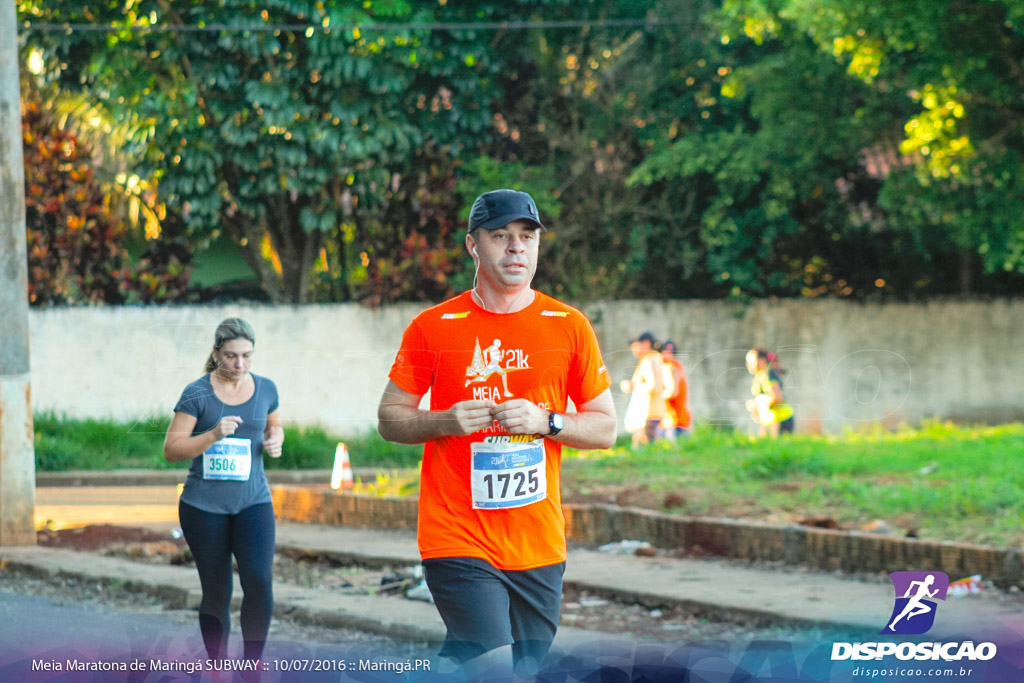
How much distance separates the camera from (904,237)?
72.6 feet

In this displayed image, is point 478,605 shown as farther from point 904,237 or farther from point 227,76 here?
point 904,237

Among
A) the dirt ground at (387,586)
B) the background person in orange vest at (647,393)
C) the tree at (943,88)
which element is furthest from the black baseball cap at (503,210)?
the tree at (943,88)

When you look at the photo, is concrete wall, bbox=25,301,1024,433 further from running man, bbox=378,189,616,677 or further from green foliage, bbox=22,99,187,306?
running man, bbox=378,189,616,677

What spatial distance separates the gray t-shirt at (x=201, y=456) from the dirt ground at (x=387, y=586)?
2406 millimetres

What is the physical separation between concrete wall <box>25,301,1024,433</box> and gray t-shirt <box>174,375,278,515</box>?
11810mm

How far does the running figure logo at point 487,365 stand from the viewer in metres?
4.26

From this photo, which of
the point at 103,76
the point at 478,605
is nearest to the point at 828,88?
the point at 103,76

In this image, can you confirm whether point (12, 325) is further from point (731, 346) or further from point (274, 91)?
point (731, 346)

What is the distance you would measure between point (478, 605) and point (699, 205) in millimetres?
18448

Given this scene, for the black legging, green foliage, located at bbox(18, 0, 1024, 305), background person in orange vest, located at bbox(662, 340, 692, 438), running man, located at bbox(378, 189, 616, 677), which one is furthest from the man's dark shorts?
green foliage, located at bbox(18, 0, 1024, 305)

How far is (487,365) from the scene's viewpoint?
427cm

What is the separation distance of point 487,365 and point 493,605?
0.73 m

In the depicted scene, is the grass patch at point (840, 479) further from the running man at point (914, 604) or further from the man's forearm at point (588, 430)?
the man's forearm at point (588, 430)

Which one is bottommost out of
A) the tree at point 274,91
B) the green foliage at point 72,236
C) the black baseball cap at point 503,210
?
the black baseball cap at point 503,210
